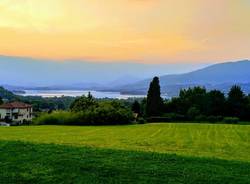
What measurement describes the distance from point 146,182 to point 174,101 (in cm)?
6202

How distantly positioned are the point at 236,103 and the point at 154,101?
12072 millimetres

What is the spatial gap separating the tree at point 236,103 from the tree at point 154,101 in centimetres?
1029

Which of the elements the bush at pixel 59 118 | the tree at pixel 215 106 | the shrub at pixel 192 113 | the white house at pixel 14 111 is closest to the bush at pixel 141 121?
the shrub at pixel 192 113

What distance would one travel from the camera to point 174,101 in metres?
70.4

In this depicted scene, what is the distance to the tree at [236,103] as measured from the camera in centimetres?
6719

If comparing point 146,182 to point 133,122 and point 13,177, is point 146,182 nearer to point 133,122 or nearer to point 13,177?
point 13,177

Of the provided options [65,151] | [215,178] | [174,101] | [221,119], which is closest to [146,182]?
[215,178]

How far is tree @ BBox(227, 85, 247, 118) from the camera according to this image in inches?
2645

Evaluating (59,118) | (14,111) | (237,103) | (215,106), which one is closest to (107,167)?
(59,118)

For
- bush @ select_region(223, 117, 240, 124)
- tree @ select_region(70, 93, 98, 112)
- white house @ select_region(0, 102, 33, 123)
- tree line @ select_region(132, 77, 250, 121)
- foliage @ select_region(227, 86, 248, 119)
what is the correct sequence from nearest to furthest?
tree @ select_region(70, 93, 98, 112)
bush @ select_region(223, 117, 240, 124)
tree line @ select_region(132, 77, 250, 121)
foliage @ select_region(227, 86, 248, 119)
white house @ select_region(0, 102, 33, 123)

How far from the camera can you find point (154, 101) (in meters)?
67.1

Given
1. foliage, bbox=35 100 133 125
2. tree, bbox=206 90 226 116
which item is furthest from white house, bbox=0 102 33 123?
tree, bbox=206 90 226 116

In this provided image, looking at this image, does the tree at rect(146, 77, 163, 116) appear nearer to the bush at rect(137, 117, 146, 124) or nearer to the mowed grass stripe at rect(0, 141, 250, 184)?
the bush at rect(137, 117, 146, 124)

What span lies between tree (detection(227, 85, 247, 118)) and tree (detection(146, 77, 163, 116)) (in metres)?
10.3
